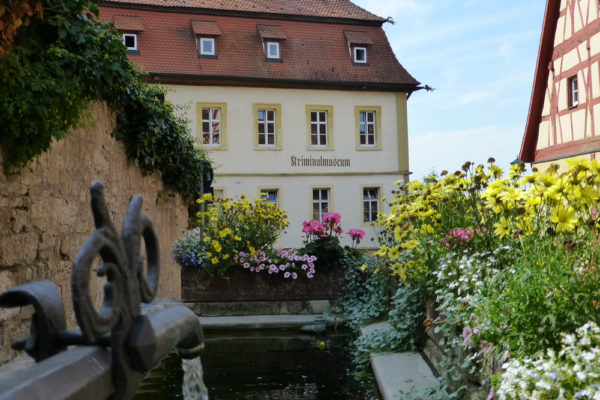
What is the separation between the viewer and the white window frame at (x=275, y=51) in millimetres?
21234

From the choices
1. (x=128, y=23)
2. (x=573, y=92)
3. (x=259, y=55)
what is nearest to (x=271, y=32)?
(x=259, y=55)

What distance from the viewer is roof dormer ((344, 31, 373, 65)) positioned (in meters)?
21.8

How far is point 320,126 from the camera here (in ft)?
70.5

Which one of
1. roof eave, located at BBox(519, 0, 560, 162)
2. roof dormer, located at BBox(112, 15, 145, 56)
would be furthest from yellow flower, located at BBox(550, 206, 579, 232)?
roof dormer, located at BBox(112, 15, 145, 56)

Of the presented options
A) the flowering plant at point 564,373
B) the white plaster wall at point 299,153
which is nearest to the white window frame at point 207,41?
the white plaster wall at point 299,153

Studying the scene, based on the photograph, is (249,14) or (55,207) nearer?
(55,207)

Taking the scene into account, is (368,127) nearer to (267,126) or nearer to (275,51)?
(267,126)

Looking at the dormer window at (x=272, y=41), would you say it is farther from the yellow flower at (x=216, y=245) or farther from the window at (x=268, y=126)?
the yellow flower at (x=216, y=245)

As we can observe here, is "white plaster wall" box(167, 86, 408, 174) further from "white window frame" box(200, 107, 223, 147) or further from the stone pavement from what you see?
the stone pavement

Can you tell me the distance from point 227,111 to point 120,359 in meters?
20.0

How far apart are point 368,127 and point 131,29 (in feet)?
26.9

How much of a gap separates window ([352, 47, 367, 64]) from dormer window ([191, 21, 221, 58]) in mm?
4595

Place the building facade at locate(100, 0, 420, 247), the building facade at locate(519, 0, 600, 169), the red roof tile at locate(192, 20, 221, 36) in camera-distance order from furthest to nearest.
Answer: the red roof tile at locate(192, 20, 221, 36), the building facade at locate(100, 0, 420, 247), the building facade at locate(519, 0, 600, 169)

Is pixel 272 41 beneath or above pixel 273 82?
above
